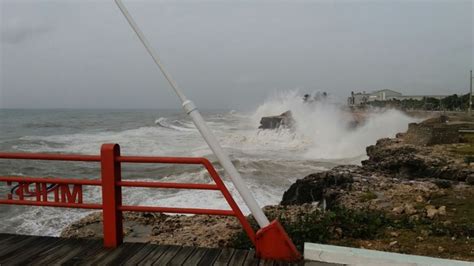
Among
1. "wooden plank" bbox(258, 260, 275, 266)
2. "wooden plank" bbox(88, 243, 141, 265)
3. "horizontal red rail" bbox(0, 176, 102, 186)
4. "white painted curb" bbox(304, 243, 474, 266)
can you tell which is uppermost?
"horizontal red rail" bbox(0, 176, 102, 186)

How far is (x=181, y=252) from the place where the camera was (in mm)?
3785

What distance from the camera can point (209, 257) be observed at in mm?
3658

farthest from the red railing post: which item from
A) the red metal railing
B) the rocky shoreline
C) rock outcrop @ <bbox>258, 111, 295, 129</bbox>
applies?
rock outcrop @ <bbox>258, 111, 295, 129</bbox>

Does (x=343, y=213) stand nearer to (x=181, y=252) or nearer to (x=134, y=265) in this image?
(x=181, y=252)

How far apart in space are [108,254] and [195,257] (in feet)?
2.79

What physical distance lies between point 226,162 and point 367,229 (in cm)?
328

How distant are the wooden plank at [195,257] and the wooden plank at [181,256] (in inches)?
1.5

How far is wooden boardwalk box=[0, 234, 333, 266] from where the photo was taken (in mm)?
3541

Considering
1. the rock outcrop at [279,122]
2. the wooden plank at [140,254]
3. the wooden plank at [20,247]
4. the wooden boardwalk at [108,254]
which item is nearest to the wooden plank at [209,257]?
the wooden boardwalk at [108,254]

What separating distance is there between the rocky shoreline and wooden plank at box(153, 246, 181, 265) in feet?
5.72

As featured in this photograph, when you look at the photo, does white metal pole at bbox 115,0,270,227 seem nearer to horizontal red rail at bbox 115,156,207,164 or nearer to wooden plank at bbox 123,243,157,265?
horizontal red rail at bbox 115,156,207,164

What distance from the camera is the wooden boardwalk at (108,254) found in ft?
11.6

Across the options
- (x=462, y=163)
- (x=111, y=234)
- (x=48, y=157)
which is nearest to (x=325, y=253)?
(x=111, y=234)

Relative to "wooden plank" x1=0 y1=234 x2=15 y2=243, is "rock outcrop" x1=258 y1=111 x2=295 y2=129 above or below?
below
